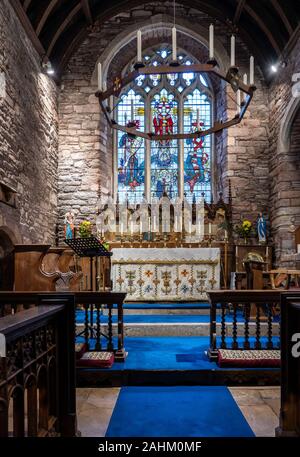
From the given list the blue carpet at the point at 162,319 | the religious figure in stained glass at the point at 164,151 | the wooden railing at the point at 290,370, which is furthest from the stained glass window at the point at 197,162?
the wooden railing at the point at 290,370

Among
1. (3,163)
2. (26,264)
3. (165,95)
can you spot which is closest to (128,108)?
(165,95)

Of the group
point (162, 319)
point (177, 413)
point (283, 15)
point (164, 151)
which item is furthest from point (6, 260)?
point (283, 15)

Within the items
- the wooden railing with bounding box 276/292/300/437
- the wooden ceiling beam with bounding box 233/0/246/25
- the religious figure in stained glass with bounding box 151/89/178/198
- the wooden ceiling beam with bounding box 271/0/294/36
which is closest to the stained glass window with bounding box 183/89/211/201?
the religious figure in stained glass with bounding box 151/89/178/198

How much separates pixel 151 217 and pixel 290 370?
6437mm

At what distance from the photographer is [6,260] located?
18.9ft

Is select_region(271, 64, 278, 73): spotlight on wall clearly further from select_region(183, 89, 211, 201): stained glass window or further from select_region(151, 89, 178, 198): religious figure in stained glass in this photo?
select_region(151, 89, 178, 198): religious figure in stained glass

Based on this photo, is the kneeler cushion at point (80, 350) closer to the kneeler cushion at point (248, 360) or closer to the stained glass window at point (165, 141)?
the kneeler cushion at point (248, 360)

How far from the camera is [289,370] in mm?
2447

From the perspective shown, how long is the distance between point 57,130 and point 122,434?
7.80 metres

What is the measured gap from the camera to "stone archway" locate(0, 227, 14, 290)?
18.4 feet

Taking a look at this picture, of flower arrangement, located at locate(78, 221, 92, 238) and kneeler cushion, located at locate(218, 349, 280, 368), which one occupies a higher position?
flower arrangement, located at locate(78, 221, 92, 238)

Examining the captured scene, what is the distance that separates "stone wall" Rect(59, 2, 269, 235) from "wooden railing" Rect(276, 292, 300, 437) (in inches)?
259

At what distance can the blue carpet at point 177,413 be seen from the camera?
249 centimetres
